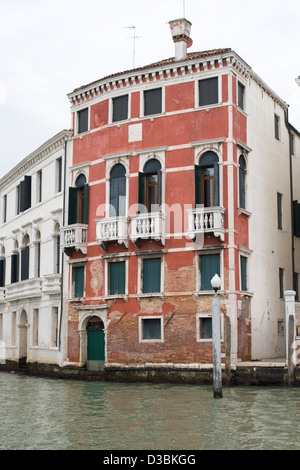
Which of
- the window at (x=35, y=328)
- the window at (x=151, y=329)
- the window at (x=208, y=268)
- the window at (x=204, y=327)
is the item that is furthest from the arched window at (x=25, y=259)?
the window at (x=204, y=327)

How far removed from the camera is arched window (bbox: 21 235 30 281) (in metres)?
26.6

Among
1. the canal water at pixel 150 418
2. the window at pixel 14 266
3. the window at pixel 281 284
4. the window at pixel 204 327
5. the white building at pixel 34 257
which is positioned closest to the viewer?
the canal water at pixel 150 418

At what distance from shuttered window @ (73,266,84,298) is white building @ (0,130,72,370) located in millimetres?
690

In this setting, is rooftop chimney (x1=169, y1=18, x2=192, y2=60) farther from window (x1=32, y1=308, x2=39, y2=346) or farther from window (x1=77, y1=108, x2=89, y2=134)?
window (x1=32, y1=308, x2=39, y2=346)

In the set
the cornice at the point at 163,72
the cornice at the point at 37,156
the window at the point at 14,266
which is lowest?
the window at the point at 14,266


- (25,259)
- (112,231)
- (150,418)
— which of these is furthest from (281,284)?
(150,418)

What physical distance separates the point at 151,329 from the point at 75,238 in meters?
4.07

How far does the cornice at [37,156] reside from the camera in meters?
23.6

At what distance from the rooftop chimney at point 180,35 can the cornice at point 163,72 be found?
91 centimetres

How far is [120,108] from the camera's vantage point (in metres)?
21.7

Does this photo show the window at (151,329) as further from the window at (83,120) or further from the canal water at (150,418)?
the window at (83,120)

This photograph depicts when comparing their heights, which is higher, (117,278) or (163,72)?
(163,72)

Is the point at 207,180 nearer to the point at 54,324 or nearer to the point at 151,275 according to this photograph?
the point at 151,275
